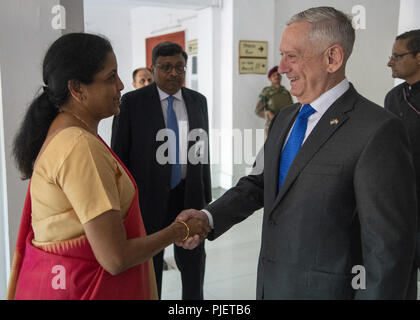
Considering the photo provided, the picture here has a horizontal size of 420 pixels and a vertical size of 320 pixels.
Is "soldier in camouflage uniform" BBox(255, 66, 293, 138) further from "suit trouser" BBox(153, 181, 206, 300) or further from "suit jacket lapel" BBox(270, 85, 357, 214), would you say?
"suit jacket lapel" BBox(270, 85, 357, 214)

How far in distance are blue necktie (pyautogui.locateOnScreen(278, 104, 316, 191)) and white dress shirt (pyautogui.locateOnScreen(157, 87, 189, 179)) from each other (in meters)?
1.30

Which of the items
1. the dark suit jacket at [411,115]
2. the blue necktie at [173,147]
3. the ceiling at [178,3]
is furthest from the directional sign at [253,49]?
the blue necktie at [173,147]

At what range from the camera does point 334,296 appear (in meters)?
1.28

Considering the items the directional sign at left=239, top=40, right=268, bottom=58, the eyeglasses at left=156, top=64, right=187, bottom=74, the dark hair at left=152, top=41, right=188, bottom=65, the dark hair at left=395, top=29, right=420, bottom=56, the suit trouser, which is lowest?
the suit trouser

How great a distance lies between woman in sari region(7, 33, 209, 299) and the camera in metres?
1.18

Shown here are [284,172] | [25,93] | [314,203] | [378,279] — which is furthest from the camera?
[25,93]

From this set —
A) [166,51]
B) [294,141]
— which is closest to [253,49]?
[166,51]

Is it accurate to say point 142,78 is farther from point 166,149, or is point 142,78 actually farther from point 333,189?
point 333,189

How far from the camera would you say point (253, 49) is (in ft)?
19.1

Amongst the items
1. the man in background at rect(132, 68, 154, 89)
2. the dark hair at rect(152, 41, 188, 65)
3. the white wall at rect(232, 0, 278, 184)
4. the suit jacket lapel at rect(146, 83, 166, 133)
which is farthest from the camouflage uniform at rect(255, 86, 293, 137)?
the suit jacket lapel at rect(146, 83, 166, 133)
